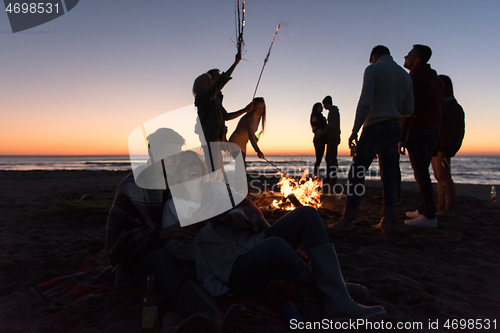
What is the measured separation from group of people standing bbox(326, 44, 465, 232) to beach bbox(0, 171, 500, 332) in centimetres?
42

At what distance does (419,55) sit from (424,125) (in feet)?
3.56

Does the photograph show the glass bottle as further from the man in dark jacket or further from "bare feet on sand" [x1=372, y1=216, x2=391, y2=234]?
the man in dark jacket

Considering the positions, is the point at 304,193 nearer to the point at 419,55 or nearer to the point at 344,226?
the point at 344,226

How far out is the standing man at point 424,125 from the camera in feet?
13.0

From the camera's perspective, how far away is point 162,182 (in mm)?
1960

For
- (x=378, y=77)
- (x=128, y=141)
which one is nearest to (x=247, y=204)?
(x=128, y=141)

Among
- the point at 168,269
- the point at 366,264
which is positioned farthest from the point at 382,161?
the point at 168,269

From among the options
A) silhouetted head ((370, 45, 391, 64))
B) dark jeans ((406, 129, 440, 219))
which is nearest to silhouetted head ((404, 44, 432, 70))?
silhouetted head ((370, 45, 391, 64))

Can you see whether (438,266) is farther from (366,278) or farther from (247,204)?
(247,204)

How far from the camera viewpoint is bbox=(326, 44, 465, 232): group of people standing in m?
3.65

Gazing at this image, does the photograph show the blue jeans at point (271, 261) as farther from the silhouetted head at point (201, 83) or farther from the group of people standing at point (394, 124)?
the silhouetted head at point (201, 83)

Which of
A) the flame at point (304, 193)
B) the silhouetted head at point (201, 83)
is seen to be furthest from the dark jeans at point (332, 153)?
the silhouetted head at point (201, 83)

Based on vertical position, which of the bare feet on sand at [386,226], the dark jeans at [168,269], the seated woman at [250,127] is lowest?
the bare feet on sand at [386,226]

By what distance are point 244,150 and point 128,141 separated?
11.7 ft
